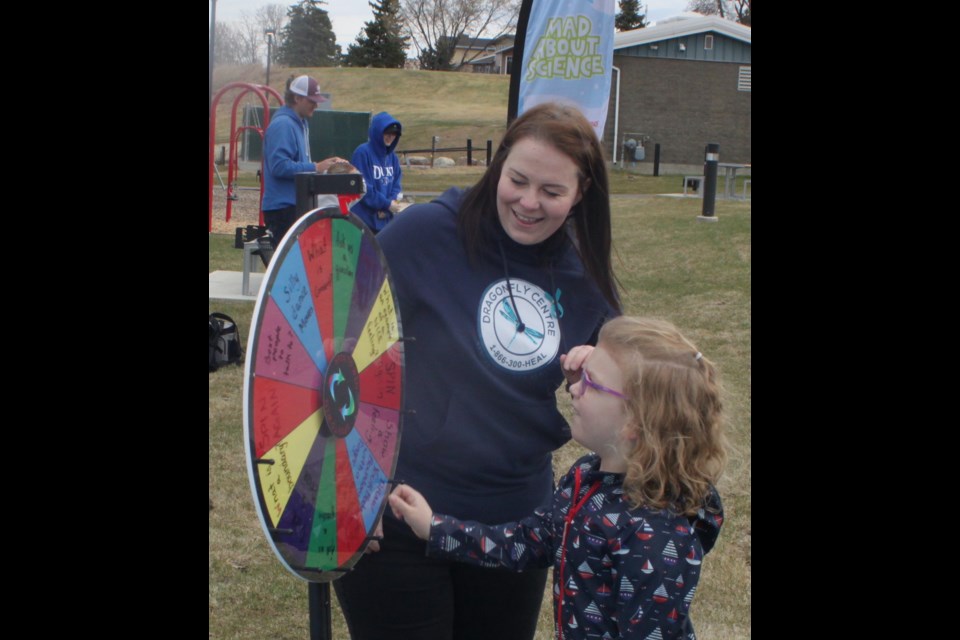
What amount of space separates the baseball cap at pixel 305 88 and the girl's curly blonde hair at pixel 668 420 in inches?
242

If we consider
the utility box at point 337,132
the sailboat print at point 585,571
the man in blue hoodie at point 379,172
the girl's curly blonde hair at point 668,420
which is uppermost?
the utility box at point 337,132

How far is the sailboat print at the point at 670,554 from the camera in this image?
1685mm

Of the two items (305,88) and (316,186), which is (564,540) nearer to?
(316,186)

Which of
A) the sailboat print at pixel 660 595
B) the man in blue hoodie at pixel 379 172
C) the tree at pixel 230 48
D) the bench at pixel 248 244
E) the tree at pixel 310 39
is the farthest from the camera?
the tree at pixel 310 39

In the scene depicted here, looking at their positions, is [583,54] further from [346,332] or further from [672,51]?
[672,51]

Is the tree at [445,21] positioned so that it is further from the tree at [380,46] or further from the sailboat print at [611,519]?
the sailboat print at [611,519]

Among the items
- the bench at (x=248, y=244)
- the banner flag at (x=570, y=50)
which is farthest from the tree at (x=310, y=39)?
the banner flag at (x=570, y=50)

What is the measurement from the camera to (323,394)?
1.58 metres

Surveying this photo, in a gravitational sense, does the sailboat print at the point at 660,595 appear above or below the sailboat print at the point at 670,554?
below

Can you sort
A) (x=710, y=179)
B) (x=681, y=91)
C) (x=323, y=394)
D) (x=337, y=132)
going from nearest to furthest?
(x=323, y=394), (x=710, y=179), (x=337, y=132), (x=681, y=91)

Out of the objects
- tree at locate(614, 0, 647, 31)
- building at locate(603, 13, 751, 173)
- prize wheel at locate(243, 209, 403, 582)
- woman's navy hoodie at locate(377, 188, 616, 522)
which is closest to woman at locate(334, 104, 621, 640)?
woman's navy hoodie at locate(377, 188, 616, 522)

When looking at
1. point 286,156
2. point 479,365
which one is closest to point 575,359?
point 479,365

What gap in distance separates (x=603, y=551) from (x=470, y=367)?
1.53ft

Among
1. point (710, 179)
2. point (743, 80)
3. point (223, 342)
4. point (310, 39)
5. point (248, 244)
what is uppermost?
point (310, 39)
